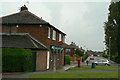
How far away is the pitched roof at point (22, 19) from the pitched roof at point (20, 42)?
1873 millimetres

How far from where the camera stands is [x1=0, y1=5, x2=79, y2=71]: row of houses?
75.6 ft

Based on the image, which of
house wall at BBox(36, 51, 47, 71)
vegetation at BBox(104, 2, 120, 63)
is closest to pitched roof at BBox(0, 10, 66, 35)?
house wall at BBox(36, 51, 47, 71)

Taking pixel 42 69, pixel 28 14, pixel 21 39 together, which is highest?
pixel 28 14

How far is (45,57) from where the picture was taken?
24.5 meters

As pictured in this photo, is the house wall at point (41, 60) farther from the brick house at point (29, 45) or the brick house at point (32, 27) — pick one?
the brick house at point (32, 27)

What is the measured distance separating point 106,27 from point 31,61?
32963 millimetres

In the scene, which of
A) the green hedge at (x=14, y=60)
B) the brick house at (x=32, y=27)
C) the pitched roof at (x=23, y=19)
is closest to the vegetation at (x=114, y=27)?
the brick house at (x=32, y=27)

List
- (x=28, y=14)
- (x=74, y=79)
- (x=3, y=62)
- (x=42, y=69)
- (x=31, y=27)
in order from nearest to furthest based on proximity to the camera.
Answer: (x=74, y=79)
(x=3, y=62)
(x=42, y=69)
(x=31, y=27)
(x=28, y=14)

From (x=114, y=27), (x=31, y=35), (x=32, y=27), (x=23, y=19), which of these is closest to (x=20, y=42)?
(x=31, y=35)

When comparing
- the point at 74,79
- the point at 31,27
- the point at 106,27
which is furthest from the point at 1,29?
the point at 106,27

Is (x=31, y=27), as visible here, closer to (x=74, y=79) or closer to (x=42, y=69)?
(x=42, y=69)

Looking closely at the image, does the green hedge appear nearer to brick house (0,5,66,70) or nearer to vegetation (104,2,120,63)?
brick house (0,5,66,70)

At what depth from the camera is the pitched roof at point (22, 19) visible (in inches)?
1004

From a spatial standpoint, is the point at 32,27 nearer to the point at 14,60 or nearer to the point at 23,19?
the point at 23,19
